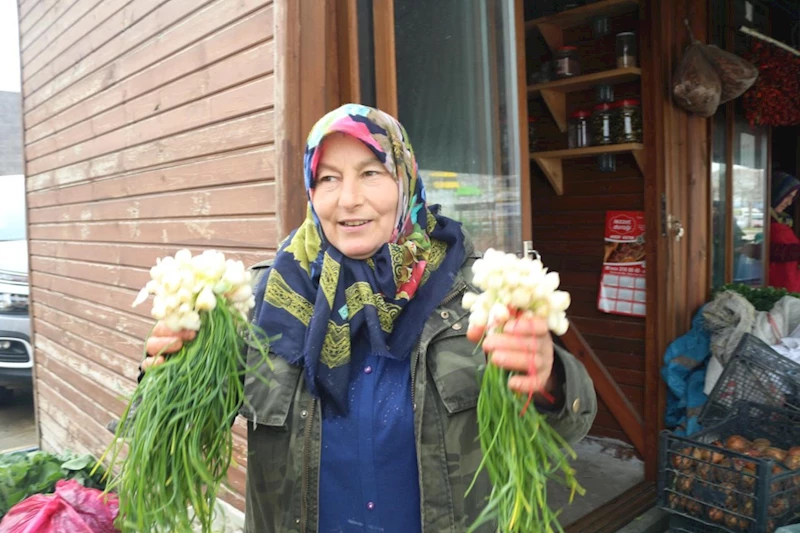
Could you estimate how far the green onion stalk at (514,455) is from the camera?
3.50 ft

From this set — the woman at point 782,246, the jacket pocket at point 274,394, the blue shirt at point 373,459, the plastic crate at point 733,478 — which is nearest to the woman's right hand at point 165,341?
the jacket pocket at point 274,394

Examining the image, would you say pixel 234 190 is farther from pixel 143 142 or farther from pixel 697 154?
pixel 697 154

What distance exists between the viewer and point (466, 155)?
2510 mm

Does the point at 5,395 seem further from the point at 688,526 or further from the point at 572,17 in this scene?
the point at 688,526

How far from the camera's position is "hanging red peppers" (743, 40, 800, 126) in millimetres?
4402

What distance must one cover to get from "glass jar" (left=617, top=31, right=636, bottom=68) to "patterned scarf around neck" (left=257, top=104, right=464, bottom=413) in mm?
2537

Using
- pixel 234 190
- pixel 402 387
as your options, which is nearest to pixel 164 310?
pixel 402 387

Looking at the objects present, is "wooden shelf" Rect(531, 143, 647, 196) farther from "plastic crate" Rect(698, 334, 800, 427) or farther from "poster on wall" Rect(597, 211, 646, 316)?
"plastic crate" Rect(698, 334, 800, 427)

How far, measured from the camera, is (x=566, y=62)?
3.86 m

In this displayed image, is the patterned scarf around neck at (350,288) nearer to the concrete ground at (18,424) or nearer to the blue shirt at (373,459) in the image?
the blue shirt at (373,459)

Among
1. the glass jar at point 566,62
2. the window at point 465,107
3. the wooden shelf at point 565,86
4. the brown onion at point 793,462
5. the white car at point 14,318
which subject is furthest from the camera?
the white car at point 14,318

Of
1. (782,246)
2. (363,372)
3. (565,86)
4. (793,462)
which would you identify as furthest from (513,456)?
(782,246)

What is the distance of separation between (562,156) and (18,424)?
5.86 meters

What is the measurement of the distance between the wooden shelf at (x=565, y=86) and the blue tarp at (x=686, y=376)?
55.6 inches
